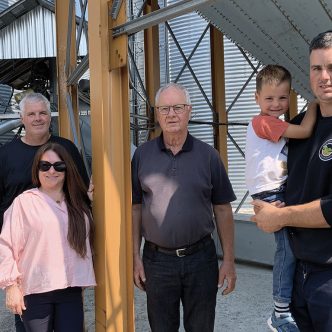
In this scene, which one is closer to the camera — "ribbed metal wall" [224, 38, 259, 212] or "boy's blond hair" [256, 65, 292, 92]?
"boy's blond hair" [256, 65, 292, 92]

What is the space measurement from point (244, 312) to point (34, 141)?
10.8 ft

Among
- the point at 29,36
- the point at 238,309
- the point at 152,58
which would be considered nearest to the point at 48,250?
the point at 238,309

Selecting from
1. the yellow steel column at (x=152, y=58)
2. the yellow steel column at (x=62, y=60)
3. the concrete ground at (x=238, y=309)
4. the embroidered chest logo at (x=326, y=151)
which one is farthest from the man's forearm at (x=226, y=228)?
the yellow steel column at (x=152, y=58)

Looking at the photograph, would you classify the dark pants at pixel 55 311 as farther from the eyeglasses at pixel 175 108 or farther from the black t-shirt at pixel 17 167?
the eyeglasses at pixel 175 108

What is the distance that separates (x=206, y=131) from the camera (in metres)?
10.6

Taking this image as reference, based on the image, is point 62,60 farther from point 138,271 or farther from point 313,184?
point 313,184

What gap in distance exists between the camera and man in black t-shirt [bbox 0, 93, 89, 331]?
3.15 metres

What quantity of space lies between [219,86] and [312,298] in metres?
8.41

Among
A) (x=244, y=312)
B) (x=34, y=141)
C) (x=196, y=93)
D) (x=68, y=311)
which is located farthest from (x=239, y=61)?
(x=68, y=311)

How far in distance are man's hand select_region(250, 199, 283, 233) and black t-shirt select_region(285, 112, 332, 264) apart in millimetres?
87

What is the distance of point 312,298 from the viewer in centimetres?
196

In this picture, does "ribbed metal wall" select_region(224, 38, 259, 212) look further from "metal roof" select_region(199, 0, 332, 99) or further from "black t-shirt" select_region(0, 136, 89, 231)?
"black t-shirt" select_region(0, 136, 89, 231)

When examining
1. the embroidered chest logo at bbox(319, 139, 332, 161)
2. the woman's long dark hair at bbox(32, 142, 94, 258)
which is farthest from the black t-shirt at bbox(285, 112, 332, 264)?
the woman's long dark hair at bbox(32, 142, 94, 258)

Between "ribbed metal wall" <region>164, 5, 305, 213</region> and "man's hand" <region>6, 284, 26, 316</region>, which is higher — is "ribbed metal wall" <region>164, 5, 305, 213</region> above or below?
above
